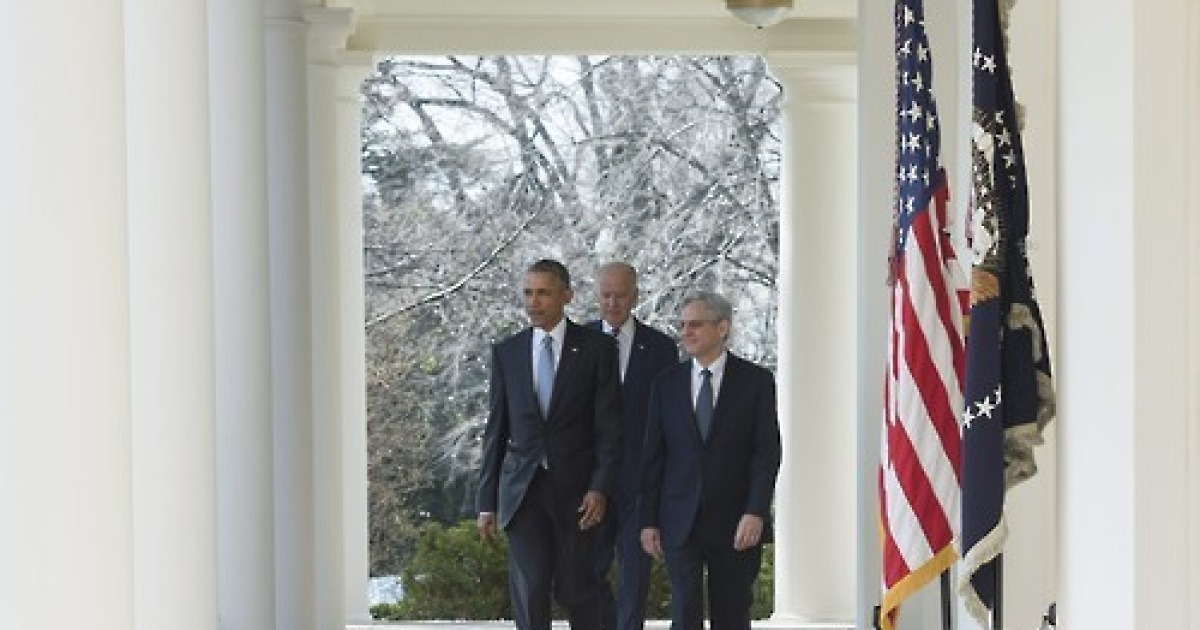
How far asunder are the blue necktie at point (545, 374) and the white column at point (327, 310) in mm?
3486

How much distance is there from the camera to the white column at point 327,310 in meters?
22.9

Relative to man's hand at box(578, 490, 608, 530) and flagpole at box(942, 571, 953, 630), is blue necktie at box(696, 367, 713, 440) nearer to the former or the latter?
man's hand at box(578, 490, 608, 530)

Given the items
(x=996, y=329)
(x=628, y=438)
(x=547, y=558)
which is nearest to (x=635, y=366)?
(x=628, y=438)

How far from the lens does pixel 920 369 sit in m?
13.3

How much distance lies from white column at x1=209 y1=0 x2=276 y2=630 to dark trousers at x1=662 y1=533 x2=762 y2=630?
3014 millimetres

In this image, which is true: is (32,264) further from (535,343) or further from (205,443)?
(535,343)

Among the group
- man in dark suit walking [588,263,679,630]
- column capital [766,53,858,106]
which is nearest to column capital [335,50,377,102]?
column capital [766,53,858,106]

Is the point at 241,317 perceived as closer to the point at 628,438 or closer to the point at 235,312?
the point at 235,312

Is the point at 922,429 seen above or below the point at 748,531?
above

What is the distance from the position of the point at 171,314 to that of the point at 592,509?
29.8 ft

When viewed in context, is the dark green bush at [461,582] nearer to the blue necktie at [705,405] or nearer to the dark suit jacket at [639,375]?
the dark suit jacket at [639,375]

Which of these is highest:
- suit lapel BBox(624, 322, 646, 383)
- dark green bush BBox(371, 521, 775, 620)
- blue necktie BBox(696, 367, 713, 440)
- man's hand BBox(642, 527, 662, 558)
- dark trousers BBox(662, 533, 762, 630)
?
suit lapel BBox(624, 322, 646, 383)

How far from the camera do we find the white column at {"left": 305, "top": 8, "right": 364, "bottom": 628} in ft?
75.1

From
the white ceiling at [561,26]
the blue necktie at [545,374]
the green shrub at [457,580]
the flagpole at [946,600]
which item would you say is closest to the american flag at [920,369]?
the flagpole at [946,600]
